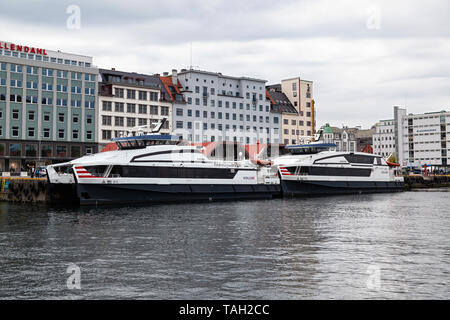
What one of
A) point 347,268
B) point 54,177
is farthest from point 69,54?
point 347,268

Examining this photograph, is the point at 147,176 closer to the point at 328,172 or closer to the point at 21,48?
the point at 328,172

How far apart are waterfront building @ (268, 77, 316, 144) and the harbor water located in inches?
3310

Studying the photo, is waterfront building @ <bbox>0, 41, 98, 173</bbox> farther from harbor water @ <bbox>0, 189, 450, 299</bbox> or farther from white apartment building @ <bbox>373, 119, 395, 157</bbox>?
white apartment building @ <bbox>373, 119, 395, 157</bbox>

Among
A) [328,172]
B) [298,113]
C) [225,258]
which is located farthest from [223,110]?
→ [225,258]

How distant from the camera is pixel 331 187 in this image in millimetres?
62500

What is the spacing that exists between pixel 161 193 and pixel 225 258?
1133 inches

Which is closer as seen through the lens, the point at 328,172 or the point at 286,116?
the point at 328,172

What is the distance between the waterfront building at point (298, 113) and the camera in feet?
376

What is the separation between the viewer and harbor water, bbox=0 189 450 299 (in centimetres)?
1338

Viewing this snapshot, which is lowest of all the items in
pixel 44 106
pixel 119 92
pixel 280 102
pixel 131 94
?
pixel 44 106

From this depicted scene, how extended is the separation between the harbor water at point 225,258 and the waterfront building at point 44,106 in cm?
5094

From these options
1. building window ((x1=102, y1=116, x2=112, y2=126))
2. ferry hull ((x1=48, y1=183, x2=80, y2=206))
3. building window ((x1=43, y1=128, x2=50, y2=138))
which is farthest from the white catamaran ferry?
building window ((x1=43, y1=128, x2=50, y2=138))
